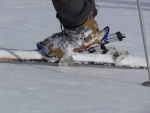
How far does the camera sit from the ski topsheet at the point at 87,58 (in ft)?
9.25

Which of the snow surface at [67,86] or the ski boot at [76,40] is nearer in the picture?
the snow surface at [67,86]

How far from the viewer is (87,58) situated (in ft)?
9.42

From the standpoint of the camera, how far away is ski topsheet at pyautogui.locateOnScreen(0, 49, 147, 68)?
282 centimetres

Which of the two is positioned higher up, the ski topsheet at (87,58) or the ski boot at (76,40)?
the ski boot at (76,40)

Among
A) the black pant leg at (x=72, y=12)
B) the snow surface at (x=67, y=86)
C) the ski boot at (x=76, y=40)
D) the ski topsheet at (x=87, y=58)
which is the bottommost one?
the snow surface at (x=67, y=86)

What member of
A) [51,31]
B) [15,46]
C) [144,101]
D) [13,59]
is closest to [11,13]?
[51,31]

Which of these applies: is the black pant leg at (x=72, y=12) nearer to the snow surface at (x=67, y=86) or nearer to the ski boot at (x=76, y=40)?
the ski boot at (x=76, y=40)

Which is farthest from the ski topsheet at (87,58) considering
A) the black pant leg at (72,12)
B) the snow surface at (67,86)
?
the black pant leg at (72,12)

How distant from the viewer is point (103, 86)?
8.05 ft

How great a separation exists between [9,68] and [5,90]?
477mm

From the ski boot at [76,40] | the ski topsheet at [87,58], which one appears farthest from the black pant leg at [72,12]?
the ski topsheet at [87,58]

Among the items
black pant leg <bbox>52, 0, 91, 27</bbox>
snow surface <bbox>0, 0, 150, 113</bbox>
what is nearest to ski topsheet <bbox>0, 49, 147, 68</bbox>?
snow surface <bbox>0, 0, 150, 113</bbox>

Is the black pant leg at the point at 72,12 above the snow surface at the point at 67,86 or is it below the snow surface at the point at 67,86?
above

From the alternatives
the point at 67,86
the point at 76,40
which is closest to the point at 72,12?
the point at 76,40
